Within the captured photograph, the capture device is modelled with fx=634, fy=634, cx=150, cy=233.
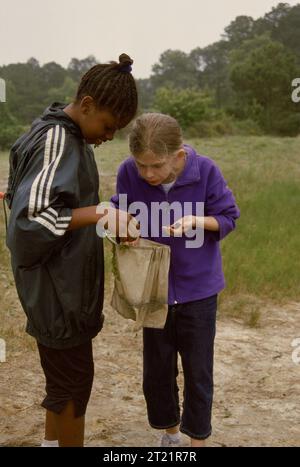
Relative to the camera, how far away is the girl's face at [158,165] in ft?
6.66

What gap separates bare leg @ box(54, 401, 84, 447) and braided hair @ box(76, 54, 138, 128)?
99 centimetres

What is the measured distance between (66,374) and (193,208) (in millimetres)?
708

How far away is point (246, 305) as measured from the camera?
4.73m

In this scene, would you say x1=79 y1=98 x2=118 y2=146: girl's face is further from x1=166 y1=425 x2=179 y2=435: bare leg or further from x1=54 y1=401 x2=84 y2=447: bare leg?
x1=166 y1=425 x2=179 y2=435: bare leg

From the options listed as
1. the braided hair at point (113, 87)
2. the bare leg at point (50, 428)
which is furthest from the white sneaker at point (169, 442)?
the braided hair at point (113, 87)

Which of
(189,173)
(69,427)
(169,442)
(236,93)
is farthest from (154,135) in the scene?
(236,93)

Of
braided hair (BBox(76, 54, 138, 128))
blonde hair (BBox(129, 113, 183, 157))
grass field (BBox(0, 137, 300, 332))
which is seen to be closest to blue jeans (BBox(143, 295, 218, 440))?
blonde hair (BBox(129, 113, 183, 157))

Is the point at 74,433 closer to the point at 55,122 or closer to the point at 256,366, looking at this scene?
the point at 55,122

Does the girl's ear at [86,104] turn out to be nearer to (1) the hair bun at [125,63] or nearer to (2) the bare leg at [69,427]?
(1) the hair bun at [125,63]

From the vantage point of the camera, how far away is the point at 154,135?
200 centimetres

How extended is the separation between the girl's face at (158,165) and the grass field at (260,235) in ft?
8.09

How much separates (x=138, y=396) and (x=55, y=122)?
71.2 inches

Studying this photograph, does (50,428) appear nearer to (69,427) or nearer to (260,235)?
(69,427)

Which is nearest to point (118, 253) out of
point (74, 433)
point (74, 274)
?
point (74, 274)
